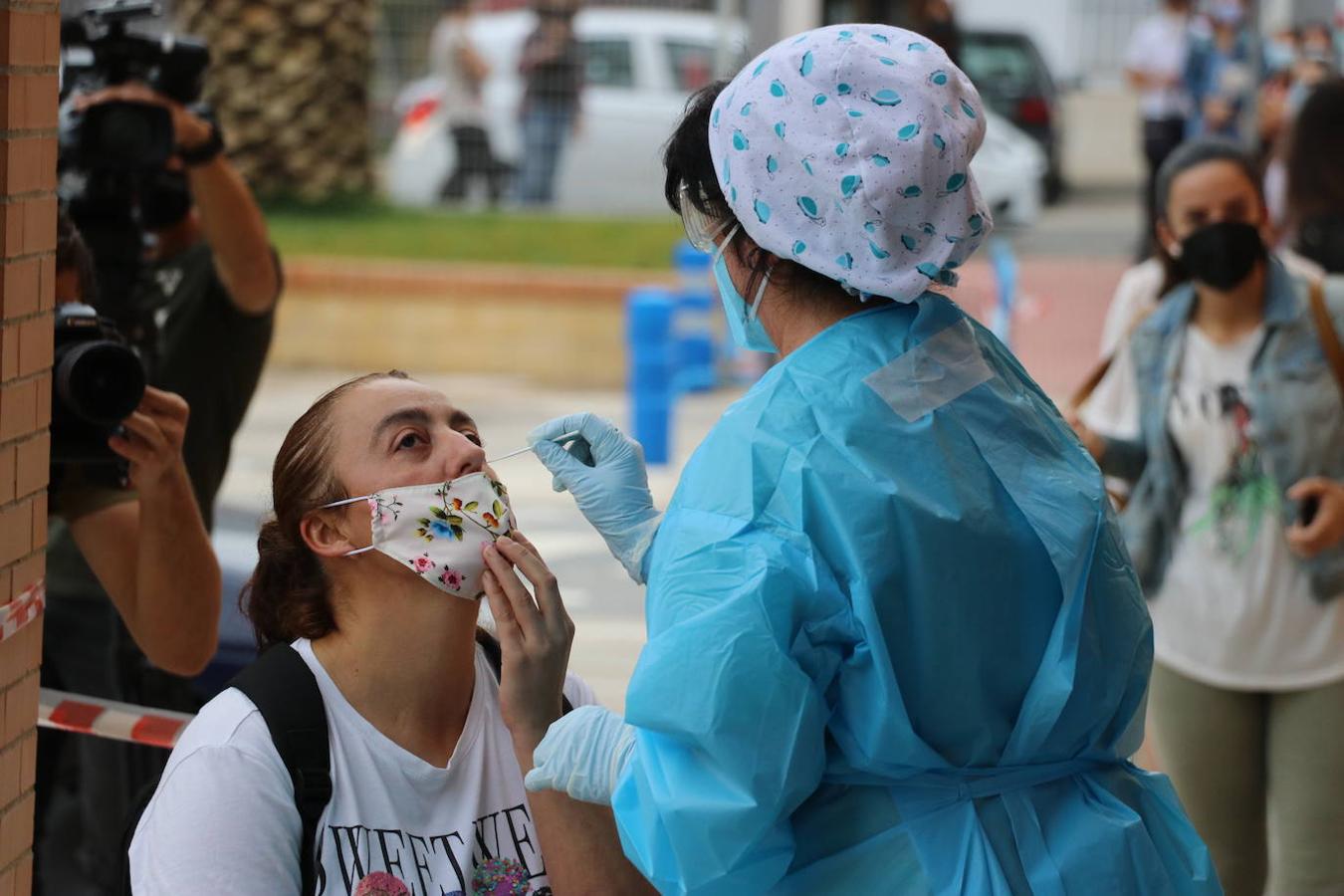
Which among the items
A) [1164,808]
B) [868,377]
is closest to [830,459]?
[868,377]

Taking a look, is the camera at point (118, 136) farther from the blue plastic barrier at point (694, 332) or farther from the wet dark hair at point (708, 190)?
the blue plastic barrier at point (694, 332)

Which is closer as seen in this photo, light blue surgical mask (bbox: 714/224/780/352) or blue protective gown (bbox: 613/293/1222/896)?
blue protective gown (bbox: 613/293/1222/896)

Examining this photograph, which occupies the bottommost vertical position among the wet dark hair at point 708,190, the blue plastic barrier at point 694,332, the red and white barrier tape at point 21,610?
the blue plastic barrier at point 694,332

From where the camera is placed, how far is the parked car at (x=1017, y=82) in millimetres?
18938

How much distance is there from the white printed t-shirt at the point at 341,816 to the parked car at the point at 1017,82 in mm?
16999

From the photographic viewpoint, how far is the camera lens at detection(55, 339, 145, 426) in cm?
285

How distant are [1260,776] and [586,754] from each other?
2.31 meters

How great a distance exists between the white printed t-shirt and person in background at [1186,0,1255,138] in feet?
37.0

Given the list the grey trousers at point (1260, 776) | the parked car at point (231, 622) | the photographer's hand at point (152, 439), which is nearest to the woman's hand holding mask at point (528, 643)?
the photographer's hand at point (152, 439)

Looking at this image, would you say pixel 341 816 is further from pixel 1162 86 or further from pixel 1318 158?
pixel 1162 86

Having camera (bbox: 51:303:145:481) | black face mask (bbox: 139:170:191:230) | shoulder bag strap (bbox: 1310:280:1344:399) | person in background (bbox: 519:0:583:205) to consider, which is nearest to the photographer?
black face mask (bbox: 139:170:191:230)

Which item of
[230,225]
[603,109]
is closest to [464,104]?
[603,109]

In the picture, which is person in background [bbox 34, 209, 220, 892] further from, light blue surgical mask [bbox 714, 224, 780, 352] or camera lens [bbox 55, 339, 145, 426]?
light blue surgical mask [bbox 714, 224, 780, 352]

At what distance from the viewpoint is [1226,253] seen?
3992 millimetres
